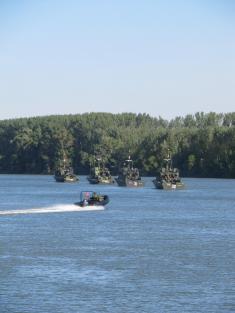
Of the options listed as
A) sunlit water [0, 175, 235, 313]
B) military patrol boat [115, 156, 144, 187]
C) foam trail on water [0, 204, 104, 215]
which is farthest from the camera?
military patrol boat [115, 156, 144, 187]

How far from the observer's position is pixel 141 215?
3546 inches

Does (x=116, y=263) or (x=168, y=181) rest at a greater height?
(x=168, y=181)

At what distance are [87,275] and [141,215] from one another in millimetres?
43113

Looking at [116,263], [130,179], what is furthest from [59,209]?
[130,179]

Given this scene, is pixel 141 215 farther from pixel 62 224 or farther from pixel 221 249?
pixel 221 249

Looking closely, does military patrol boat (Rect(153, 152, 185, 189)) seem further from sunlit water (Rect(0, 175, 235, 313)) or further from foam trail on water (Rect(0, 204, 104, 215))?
sunlit water (Rect(0, 175, 235, 313))

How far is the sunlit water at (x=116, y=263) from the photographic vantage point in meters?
40.8

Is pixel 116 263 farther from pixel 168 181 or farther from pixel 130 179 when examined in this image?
pixel 130 179

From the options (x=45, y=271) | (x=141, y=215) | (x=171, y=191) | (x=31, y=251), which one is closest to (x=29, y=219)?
(x=141, y=215)

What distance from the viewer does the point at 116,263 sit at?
51344 mm

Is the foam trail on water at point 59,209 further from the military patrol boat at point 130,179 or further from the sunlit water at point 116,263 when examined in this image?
the military patrol boat at point 130,179

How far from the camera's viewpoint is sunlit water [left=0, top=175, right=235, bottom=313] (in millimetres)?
40844

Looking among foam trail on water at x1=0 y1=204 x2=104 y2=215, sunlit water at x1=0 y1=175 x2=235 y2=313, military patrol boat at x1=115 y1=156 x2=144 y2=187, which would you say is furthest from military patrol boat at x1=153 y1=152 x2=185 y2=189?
sunlit water at x1=0 y1=175 x2=235 y2=313

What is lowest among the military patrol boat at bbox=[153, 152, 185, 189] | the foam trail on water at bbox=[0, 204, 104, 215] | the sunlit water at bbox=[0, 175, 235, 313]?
the sunlit water at bbox=[0, 175, 235, 313]
